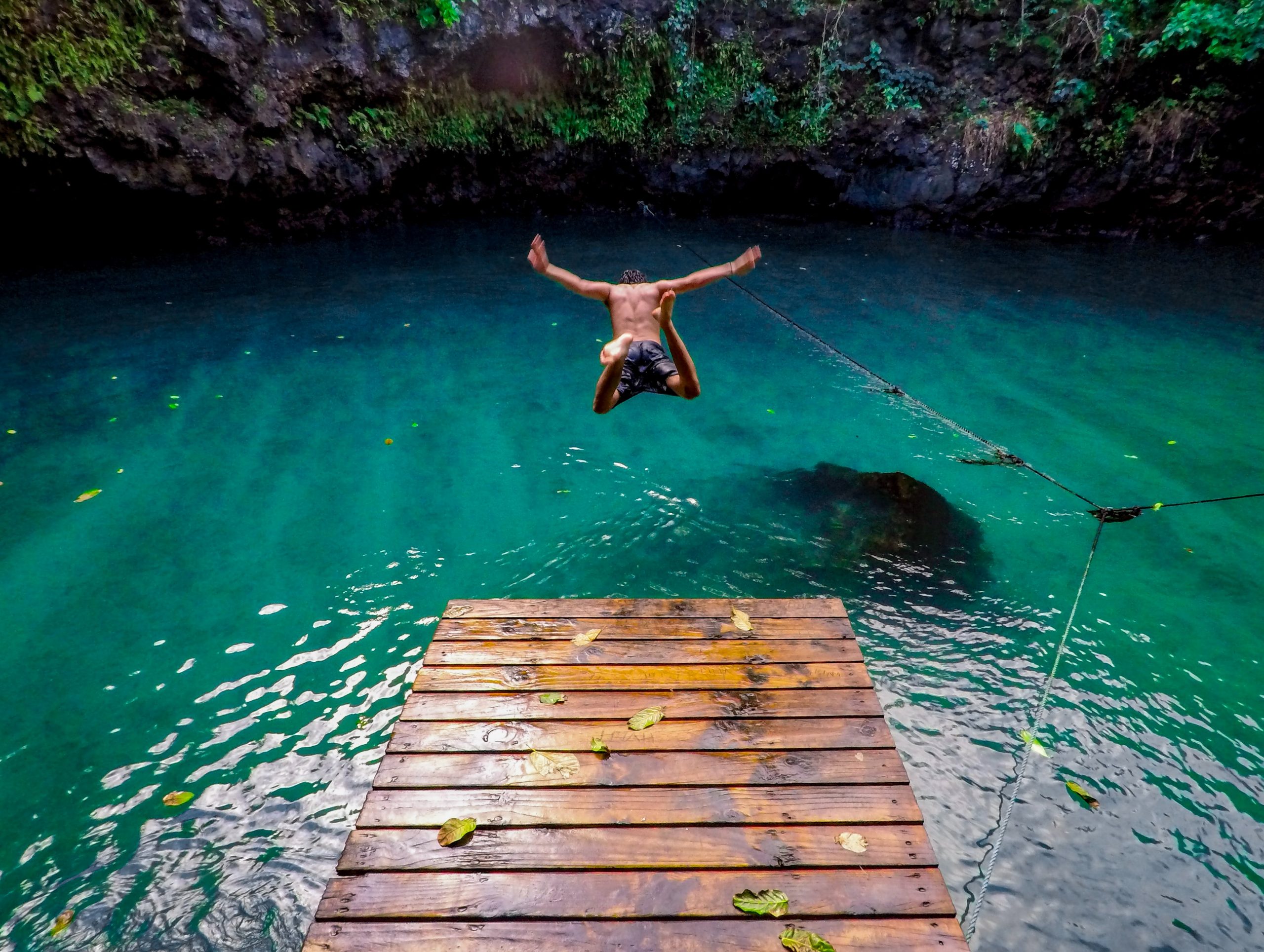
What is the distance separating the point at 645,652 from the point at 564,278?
8.55ft

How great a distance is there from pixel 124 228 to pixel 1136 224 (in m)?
17.8

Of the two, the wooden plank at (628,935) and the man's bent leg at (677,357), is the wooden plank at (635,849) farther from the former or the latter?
the man's bent leg at (677,357)

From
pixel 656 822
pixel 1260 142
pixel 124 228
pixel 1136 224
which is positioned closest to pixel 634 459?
pixel 656 822

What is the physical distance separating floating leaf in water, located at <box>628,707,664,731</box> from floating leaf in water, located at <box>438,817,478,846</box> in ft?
2.07

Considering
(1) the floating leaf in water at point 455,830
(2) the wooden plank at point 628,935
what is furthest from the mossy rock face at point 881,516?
(1) the floating leaf in water at point 455,830

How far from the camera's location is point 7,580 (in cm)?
386

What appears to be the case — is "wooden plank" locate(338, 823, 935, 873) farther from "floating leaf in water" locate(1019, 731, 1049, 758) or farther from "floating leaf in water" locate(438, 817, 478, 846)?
"floating leaf in water" locate(1019, 731, 1049, 758)

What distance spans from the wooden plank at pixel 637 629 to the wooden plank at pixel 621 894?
1070mm

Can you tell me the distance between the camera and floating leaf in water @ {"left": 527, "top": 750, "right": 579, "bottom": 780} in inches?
88.0

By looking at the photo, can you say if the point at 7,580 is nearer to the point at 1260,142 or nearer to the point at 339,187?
the point at 339,187

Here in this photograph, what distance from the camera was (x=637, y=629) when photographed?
294cm

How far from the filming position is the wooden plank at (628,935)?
5.74 feet

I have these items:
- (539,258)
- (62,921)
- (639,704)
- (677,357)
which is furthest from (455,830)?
(539,258)

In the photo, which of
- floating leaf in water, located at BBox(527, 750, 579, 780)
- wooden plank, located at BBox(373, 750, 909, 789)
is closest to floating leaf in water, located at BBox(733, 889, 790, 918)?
wooden plank, located at BBox(373, 750, 909, 789)
